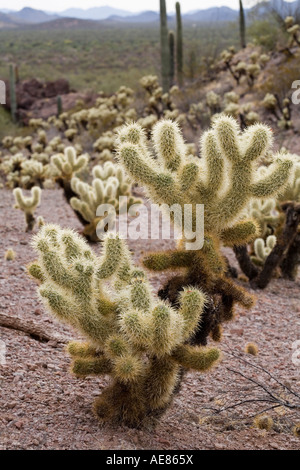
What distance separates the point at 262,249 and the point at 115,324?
4144mm

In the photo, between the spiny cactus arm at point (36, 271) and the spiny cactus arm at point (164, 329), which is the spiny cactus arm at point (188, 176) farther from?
the spiny cactus arm at point (36, 271)

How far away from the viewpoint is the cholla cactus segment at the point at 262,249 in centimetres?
725

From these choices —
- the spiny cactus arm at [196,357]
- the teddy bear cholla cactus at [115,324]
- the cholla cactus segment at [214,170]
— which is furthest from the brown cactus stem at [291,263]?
the spiny cactus arm at [196,357]

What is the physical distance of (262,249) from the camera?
7.24 m

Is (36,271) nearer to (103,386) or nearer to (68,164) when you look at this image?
(103,386)

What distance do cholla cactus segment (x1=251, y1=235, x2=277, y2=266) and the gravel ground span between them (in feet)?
4.26

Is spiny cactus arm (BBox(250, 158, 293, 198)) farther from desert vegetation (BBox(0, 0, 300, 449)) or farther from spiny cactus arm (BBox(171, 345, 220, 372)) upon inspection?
spiny cactus arm (BBox(171, 345, 220, 372))

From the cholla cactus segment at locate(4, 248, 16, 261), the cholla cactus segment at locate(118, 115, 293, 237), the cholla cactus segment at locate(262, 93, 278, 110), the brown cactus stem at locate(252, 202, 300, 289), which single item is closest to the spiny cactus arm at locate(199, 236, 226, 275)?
the cholla cactus segment at locate(118, 115, 293, 237)

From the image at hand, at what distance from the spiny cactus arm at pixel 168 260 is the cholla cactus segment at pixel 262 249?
3.71 meters

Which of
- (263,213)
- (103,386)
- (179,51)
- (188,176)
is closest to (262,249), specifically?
(263,213)

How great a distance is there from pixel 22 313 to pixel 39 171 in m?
8.07

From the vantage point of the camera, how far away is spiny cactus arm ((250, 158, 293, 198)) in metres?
3.56
